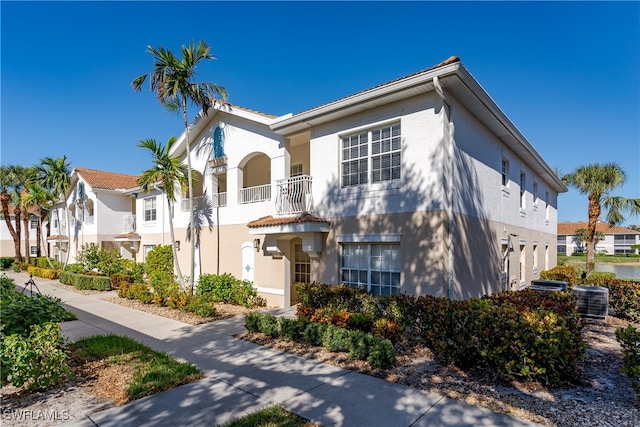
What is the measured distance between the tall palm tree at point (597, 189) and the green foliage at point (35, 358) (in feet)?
88.9

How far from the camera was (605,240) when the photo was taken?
2820 inches

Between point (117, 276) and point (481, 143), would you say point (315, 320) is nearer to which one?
point (481, 143)

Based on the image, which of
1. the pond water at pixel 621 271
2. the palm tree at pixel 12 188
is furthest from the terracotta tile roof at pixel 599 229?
the palm tree at pixel 12 188

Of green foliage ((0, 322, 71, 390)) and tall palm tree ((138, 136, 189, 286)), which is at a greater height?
tall palm tree ((138, 136, 189, 286))

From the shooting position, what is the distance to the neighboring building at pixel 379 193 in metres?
9.04

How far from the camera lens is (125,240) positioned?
74.6ft

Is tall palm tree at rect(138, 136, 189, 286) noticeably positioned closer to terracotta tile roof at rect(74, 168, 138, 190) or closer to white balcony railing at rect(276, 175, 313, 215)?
white balcony railing at rect(276, 175, 313, 215)

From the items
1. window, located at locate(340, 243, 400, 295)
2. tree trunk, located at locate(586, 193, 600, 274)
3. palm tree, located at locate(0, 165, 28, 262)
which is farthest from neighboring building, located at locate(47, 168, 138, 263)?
tree trunk, located at locate(586, 193, 600, 274)

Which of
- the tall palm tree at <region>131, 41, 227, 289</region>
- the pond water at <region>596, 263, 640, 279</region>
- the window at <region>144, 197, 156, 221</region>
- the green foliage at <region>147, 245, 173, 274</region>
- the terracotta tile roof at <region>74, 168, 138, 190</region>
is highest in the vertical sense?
the tall palm tree at <region>131, 41, 227, 289</region>

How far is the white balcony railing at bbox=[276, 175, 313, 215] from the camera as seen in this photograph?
11.9 meters

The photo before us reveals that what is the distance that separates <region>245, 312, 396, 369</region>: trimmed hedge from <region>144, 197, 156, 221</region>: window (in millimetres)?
14947

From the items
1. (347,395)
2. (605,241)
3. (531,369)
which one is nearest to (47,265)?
(347,395)

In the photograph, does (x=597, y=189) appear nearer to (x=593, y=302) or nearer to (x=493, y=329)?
(x=593, y=302)

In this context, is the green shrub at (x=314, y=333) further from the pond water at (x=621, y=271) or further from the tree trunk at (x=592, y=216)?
the pond water at (x=621, y=271)
